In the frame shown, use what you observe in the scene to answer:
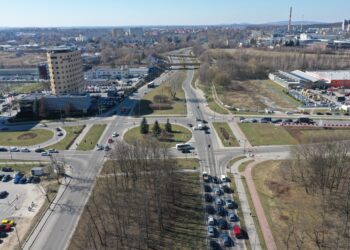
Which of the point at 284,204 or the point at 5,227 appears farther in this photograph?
the point at 284,204

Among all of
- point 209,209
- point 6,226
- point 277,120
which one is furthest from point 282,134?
point 6,226

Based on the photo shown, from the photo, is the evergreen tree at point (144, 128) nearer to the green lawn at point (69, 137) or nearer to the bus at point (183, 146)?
the bus at point (183, 146)

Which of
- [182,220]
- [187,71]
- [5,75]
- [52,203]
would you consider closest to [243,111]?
[182,220]

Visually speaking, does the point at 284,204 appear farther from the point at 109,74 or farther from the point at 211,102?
the point at 109,74

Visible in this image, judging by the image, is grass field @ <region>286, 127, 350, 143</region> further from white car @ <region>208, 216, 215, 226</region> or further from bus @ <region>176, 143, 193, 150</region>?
white car @ <region>208, 216, 215, 226</region>

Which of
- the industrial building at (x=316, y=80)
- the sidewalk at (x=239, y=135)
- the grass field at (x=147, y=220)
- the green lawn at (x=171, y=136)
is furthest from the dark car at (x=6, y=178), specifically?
the industrial building at (x=316, y=80)
